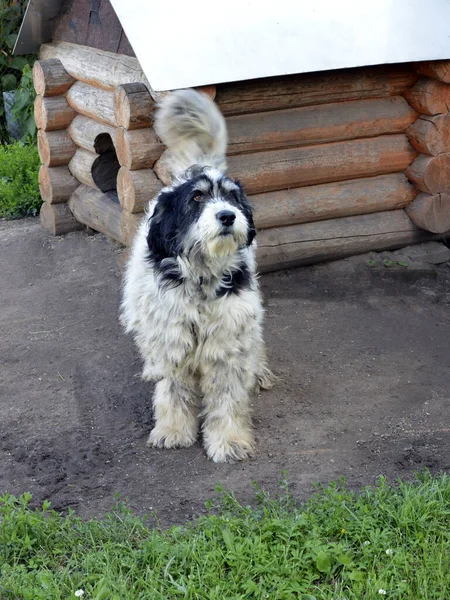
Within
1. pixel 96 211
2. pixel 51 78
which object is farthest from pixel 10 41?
pixel 96 211

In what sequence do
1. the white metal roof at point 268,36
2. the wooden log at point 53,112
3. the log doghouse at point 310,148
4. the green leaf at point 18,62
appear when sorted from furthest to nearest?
the green leaf at point 18,62, the wooden log at point 53,112, the log doghouse at point 310,148, the white metal roof at point 268,36

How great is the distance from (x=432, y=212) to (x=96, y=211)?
2.96 meters

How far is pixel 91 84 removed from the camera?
24.3ft

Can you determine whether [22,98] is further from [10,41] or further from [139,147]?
[139,147]

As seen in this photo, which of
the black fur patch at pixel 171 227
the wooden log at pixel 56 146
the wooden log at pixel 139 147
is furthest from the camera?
the wooden log at pixel 56 146

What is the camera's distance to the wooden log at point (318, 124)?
6.46m

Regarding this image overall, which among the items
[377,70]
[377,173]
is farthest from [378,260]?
Answer: [377,70]

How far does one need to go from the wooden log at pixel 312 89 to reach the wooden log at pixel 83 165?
1929 millimetres

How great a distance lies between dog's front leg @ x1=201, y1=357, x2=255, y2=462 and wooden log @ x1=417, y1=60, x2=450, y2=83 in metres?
3.34

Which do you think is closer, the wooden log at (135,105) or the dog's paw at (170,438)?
the dog's paw at (170,438)

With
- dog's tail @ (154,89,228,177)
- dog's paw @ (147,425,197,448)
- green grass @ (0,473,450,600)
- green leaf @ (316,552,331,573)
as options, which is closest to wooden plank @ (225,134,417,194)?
dog's tail @ (154,89,228,177)

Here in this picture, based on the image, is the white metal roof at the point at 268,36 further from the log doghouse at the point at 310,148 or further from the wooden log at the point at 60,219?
the wooden log at the point at 60,219

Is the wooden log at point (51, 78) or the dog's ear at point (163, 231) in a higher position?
the wooden log at point (51, 78)

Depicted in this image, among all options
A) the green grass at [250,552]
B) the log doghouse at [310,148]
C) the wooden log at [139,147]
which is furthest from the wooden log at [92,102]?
the green grass at [250,552]
